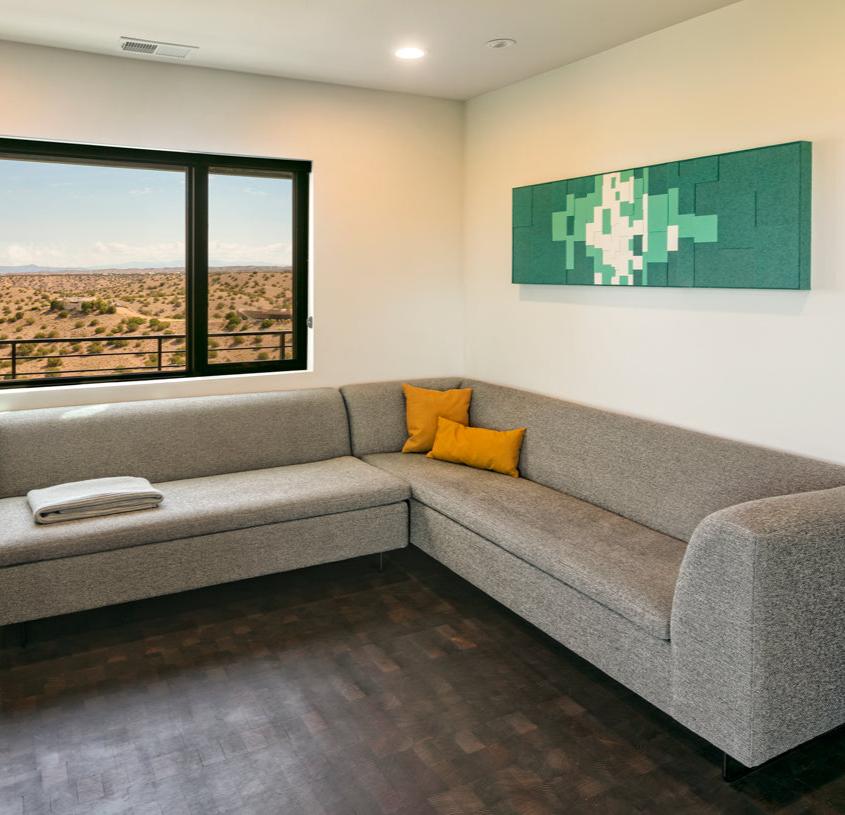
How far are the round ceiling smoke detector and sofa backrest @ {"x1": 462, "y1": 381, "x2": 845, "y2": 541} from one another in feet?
5.29

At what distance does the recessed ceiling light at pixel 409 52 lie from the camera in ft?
12.2

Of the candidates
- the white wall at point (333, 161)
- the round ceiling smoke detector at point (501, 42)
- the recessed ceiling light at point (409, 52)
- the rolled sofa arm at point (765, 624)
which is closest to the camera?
the rolled sofa arm at point (765, 624)

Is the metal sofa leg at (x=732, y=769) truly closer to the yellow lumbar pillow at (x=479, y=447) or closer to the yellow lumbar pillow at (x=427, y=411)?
the yellow lumbar pillow at (x=479, y=447)

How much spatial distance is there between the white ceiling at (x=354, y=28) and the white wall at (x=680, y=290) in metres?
0.18

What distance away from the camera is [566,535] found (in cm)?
316

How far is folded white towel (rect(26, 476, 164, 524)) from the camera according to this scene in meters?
3.22

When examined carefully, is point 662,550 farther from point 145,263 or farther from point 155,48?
point 155,48

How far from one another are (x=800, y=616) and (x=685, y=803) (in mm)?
587

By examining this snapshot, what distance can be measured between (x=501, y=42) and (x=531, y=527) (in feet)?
6.76

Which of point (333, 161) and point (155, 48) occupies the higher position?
point (155, 48)

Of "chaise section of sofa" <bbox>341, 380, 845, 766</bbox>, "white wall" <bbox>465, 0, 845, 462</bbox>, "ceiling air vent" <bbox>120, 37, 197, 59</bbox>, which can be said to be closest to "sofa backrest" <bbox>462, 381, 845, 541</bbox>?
"chaise section of sofa" <bbox>341, 380, 845, 766</bbox>

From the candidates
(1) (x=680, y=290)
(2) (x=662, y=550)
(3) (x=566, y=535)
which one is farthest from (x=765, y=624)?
(1) (x=680, y=290)

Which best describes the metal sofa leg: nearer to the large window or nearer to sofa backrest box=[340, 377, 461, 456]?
sofa backrest box=[340, 377, 461, 456]

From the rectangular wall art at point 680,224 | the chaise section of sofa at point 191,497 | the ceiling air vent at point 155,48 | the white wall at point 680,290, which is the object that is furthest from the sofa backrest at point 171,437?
the ceiling air vent at point 155,48
